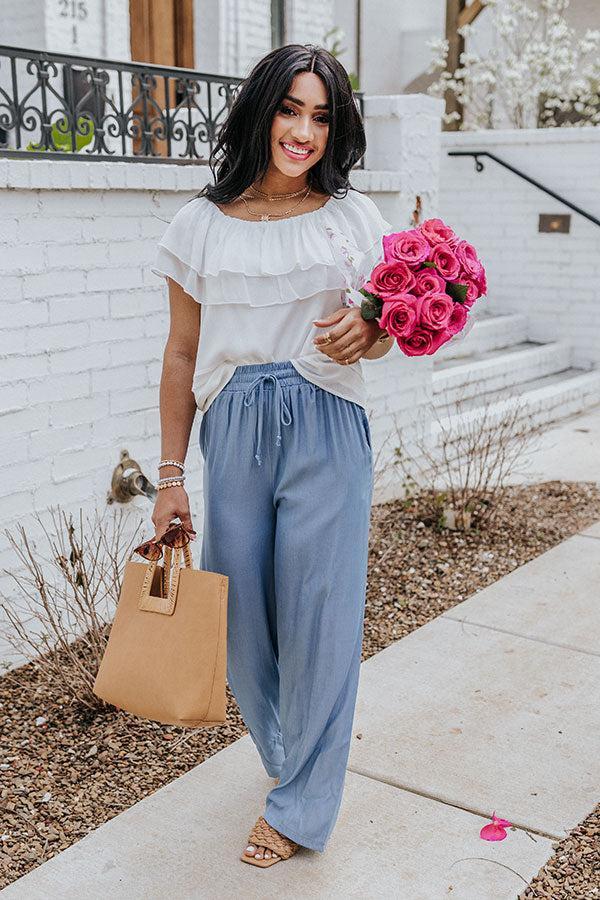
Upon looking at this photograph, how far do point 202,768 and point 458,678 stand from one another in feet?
3.40

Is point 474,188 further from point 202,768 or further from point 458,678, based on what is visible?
point 202,768

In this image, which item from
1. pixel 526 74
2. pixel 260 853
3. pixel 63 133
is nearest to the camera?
pixel 260 853

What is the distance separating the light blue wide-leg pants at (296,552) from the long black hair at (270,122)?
429 millimetres

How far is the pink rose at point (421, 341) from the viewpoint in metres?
2.33

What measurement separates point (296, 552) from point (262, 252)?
2.22 feet

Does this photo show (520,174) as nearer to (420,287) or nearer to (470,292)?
(470,292)

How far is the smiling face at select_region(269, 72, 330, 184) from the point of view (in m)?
2.37

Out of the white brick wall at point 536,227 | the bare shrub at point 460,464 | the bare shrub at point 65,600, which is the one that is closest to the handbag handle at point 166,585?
the bare shrub at point 65,600

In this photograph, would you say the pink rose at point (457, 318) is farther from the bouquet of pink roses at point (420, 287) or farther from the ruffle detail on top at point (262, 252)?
the ruffle detail on top at point (262, 252)

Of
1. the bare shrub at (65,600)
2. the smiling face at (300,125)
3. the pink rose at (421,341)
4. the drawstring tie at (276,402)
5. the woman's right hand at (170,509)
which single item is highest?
the smiling face at (300,125)

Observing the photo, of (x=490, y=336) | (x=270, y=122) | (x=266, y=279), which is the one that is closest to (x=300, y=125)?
(x=270, y=122)

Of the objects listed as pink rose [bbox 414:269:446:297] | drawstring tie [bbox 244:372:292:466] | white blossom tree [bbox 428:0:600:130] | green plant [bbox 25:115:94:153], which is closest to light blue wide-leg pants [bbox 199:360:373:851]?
drawstring tie [bbox 244:372:292:466]

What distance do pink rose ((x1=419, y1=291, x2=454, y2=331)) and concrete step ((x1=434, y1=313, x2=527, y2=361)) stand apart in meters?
5.69

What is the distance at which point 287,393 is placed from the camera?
2471 mm
